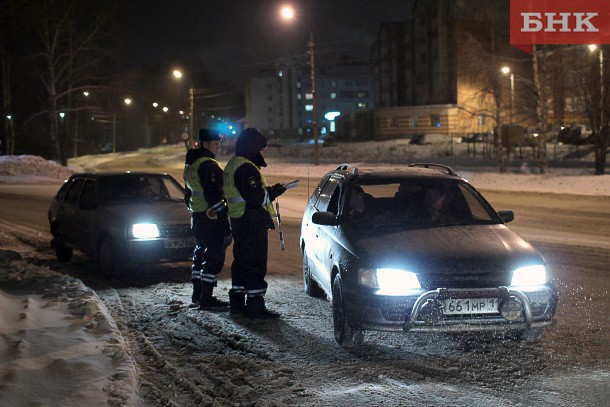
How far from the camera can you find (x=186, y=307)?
27.8 ft

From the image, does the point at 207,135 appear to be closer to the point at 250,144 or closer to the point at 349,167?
the point at 250,144

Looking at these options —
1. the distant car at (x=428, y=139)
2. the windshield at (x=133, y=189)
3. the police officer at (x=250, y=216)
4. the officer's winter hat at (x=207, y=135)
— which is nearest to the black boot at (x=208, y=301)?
Result: the police officer at (x=250, y=216)

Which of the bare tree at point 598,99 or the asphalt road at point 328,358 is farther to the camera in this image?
the bare tree at point 598,99

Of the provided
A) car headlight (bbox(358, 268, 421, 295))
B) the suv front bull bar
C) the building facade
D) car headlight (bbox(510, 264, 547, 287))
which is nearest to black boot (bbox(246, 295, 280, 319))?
car headlight (bbox(358, 268, 421, 295))

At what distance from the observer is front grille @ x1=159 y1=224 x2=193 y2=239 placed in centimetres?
1037

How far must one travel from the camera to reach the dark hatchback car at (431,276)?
5.94 m

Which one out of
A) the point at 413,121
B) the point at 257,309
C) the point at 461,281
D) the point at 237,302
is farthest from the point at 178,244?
the point at 413,121

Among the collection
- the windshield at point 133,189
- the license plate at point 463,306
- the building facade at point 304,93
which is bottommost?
the license plate at point 463,306

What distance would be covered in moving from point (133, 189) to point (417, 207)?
5622 mm

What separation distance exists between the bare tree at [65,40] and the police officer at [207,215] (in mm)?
38358

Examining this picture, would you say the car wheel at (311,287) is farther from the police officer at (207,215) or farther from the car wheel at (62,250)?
the car wheel at (62,250)

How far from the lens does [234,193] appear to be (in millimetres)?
7773

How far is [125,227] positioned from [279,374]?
16.7 ft

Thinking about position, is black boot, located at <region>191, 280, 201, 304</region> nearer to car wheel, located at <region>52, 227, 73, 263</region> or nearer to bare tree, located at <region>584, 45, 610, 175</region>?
car wheel, located at <region>52, 227, 73, 263</region>
